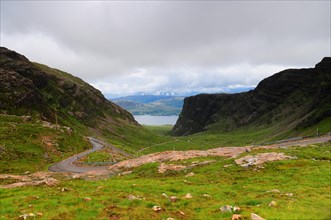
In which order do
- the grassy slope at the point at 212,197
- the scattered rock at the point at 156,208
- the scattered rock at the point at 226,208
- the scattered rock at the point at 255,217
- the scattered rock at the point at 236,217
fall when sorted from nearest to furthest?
the scattered rock at the point at 255,217
the scattered rock at the point at 236,217
the scattered rock at the point at 226,208
the grassy slope at the point at 212,197
the scattered rock at the point at 156,208

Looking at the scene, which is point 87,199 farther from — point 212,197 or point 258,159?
point 258,159

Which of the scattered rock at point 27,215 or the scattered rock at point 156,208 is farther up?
the scattered rock at point 27,215

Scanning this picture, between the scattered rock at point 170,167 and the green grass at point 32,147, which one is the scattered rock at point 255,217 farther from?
the green grass at point 32,147

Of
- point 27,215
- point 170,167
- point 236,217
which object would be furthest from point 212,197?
point 170,167

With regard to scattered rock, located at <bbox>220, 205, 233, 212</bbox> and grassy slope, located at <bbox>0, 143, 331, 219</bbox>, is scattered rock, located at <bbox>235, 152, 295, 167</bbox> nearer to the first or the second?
grassy slope, located at <bbox>0, 143, 331, 219</bbox>

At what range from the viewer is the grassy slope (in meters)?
17.8

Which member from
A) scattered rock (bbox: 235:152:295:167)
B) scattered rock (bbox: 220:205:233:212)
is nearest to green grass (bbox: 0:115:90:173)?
scattered rock (bbox: 235:152:295:167)

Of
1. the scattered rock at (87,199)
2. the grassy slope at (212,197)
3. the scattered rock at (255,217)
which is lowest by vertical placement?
the grassy slope at (212,197)

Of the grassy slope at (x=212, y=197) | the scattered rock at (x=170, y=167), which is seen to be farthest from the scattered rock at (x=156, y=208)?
the scattered rock at (x=170, y=167)

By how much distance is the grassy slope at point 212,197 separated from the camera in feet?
58.4

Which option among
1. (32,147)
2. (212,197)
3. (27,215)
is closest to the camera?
(27,215)

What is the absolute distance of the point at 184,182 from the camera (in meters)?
31.0

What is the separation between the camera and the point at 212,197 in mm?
23312

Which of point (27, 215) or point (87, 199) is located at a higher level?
point (27, 215)
